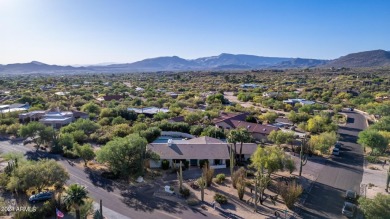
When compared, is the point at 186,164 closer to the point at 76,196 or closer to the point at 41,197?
the point at 41,197

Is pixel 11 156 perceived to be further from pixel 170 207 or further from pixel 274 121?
pixel 274 121

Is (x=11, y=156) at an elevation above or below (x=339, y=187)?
above

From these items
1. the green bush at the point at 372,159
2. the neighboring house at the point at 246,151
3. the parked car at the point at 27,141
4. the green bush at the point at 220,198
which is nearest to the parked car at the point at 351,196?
the green bush at the point at 220,198

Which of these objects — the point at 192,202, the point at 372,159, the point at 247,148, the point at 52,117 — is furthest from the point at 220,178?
the point at 52,117

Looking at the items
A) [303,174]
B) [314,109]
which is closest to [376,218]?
[303,174]

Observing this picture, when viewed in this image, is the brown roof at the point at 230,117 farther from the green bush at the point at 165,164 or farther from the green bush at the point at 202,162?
the green bush at the point at 165,164
